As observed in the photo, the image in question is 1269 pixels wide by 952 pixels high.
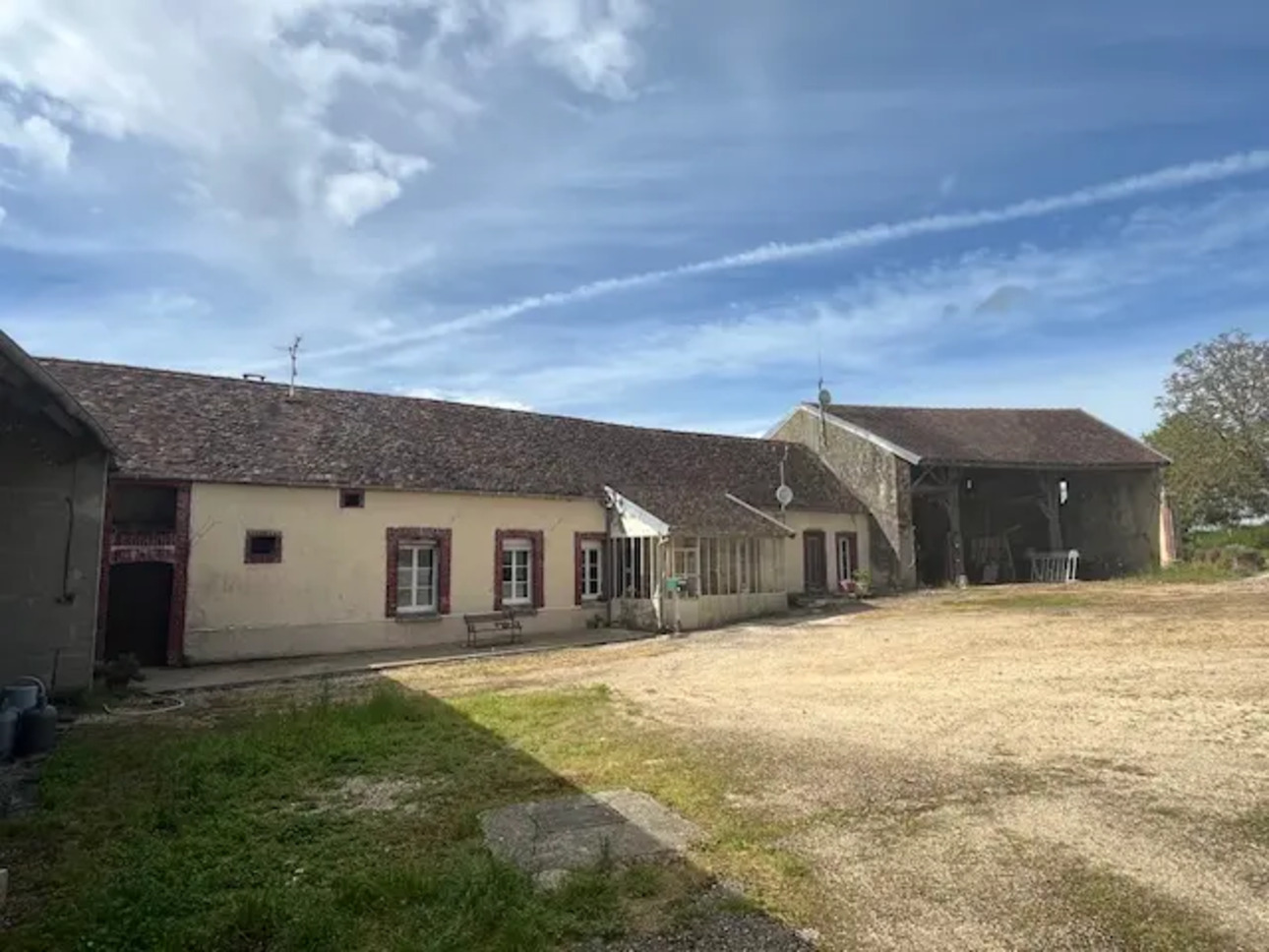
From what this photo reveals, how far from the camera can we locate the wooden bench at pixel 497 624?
53.4 feet

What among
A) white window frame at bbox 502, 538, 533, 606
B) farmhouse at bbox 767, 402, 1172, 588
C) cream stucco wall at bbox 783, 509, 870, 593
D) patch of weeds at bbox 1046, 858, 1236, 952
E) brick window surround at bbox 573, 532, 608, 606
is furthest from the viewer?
farmhouse at bbox 767, 402, 1172, 588

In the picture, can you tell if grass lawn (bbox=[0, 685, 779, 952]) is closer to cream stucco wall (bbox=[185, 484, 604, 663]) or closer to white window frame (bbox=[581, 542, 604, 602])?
cream stucco wall (bbox=[185, 484, 604, 663])

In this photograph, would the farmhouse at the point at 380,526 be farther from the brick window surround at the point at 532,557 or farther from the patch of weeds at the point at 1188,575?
the patch of weeds at the point at 1188,575

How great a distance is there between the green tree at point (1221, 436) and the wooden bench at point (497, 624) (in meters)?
29.5

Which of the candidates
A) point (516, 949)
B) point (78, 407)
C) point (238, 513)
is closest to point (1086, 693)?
point (516, 949)

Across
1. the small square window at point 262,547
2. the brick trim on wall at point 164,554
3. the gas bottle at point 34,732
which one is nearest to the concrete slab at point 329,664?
the brick trim on wall at point 164,554

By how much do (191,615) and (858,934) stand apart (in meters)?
13.4

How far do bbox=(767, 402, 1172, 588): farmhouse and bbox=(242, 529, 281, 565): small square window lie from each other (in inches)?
650

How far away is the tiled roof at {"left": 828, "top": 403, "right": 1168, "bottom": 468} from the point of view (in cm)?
2460

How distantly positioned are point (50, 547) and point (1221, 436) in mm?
39009

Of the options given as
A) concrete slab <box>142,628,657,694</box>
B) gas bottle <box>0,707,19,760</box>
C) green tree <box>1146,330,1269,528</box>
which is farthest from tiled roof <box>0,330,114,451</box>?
green tree <box>1146,330,1269,528</box>

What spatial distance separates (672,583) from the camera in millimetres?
17312

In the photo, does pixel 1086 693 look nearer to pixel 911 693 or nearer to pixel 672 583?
pixel 911 693

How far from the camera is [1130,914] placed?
369cm
